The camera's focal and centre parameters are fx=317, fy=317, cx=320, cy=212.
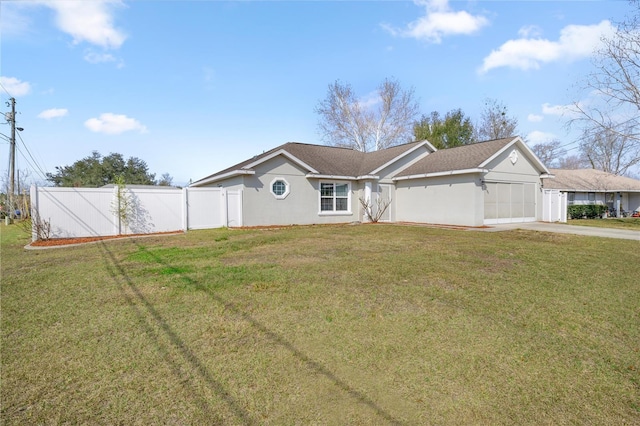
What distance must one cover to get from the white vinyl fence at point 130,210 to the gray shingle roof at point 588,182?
24643 millimetres

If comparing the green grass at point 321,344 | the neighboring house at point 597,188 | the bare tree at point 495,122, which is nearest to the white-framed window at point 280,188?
the green grass at point 321,344

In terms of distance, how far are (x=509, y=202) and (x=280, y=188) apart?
12.5m

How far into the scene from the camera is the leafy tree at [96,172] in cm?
4366

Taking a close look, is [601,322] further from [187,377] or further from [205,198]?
[205,198]

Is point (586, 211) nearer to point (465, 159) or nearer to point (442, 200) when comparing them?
point (465, 159)

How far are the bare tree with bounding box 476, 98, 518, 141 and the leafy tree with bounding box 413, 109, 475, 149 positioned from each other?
451 cm

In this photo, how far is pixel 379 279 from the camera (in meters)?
5.80

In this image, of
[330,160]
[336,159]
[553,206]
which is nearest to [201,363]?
[330,160]

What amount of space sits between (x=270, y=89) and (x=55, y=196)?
11742mm

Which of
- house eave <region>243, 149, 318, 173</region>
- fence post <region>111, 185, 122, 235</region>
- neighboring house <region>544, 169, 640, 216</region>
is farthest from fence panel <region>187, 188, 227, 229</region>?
neighboring house <region>544, 169, 640, 216</region>

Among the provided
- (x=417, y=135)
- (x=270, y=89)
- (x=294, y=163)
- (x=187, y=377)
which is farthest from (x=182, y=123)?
(x=417, y=135)

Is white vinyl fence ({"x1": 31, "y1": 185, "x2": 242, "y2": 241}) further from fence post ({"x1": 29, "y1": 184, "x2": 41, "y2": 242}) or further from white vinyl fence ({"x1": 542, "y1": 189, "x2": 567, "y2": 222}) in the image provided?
white vinyl fence ({"x1": 542, "y1": 189, "x2": 567, "y2": 222})

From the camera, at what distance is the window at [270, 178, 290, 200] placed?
16438 mm

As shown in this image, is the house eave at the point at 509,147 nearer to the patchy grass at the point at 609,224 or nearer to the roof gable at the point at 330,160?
the patchy grass at the point at 609,224
